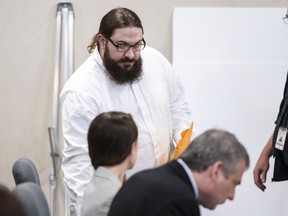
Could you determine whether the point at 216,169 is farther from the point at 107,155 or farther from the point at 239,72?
the point at 239,72

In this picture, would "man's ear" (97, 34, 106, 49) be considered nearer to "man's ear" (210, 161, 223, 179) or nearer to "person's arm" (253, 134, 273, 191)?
"person's arm" (253, 134, 273, 191)

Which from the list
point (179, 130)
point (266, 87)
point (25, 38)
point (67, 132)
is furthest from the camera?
point (25, 38)

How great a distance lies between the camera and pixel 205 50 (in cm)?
413

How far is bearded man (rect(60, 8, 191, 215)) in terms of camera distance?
2877 mm

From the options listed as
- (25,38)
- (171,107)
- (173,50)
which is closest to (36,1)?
(25,38)

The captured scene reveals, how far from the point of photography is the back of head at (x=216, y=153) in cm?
190

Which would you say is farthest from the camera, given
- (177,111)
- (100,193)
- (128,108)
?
(177,111)

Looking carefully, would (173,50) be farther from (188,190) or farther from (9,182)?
(188,190)

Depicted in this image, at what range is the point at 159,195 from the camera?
181cm

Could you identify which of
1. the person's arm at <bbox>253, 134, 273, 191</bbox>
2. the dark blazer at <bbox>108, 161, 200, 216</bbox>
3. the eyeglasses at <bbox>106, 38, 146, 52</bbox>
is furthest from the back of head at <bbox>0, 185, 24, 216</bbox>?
the person's arm at <bbox>253, 134, 273, 191</bbox>

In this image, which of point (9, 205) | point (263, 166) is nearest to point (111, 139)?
point (9, 205)

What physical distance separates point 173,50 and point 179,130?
107cm

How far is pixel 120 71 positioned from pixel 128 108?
197mm

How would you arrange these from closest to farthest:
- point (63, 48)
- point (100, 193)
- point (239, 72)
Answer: point (100, 193)
point (239, 72)
point (63, 48)
